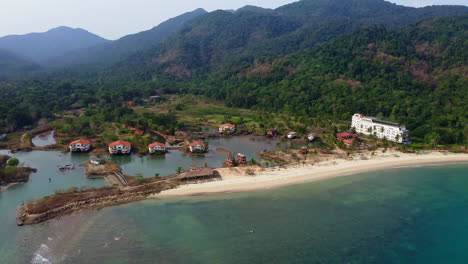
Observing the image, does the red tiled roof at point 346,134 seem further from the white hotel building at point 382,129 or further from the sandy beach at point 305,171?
the sandy beach at point 305,171

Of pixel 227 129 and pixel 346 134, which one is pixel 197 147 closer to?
pixel 227 129

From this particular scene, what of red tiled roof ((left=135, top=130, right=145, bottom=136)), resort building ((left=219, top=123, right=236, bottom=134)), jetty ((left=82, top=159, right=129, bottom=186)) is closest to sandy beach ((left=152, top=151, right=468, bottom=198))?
jetty ((left=82, top=159, right=129, bottom=186))

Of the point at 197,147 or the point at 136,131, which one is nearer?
the point at 197,147

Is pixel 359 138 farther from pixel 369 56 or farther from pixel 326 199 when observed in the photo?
pixel 369 56

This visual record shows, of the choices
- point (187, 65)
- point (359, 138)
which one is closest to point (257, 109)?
point (359, 138)

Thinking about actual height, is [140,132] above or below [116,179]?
above

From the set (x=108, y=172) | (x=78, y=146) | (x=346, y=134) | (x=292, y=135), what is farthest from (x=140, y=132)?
(x=346, y=134)

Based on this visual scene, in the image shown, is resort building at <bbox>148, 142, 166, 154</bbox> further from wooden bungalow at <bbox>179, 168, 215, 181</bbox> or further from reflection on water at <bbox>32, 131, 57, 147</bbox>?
reflection on water at <bbox>32, 131, 57, 147</bbox>
